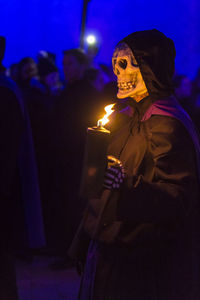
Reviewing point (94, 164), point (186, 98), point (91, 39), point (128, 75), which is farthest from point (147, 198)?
point (91, 39)

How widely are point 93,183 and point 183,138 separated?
0.56 m

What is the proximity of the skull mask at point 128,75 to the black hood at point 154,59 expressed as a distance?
0.04 m

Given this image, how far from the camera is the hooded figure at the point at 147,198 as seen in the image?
7.11ft


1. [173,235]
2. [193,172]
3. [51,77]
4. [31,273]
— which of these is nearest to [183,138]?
[193,172]

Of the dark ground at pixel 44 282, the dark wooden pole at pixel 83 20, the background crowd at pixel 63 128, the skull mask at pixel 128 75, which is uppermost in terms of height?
the dark wooden pole at pixel 83 20

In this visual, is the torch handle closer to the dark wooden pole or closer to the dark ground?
the dark ground

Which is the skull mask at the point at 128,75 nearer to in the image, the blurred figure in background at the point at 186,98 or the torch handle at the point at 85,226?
the torch handle at the point at 85,226

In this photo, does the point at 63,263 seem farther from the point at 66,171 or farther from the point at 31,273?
the point at 66,171

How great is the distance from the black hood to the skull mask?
44mm

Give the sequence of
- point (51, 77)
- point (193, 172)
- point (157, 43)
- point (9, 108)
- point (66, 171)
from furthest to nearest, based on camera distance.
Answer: point (51, 77), point (66, 171), point (9, 108), point (157, 43), point (193, 172)

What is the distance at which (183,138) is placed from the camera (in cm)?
228

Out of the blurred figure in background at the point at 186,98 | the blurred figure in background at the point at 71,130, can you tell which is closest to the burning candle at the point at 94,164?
the blurred figure in background at the point at 71,130

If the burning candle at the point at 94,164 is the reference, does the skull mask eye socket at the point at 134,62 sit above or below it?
above

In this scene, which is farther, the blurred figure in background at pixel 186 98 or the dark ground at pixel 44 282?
the blurred figure in background at pixel 186 98
